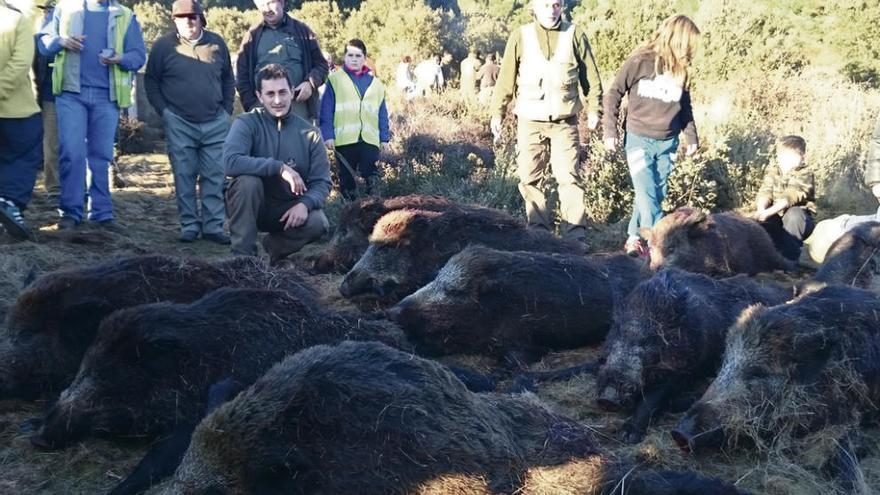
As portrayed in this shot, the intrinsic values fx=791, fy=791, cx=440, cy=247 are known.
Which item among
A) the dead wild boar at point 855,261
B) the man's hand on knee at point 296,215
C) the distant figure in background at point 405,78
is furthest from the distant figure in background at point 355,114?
the distant figure in background at point 405,78

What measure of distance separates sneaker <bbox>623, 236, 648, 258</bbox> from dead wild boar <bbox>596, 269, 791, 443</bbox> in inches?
111

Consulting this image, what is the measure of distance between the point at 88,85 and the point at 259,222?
8.16 feet

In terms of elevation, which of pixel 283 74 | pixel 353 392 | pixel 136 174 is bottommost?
pixel 136 174

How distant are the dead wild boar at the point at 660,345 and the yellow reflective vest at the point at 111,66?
5662mm

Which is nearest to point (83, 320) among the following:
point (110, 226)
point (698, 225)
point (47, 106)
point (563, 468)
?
point (563, 468)

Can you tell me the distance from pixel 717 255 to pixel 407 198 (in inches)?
108

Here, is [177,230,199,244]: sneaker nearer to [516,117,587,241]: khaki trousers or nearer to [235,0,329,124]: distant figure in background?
[235,0,329,124]: distant figure in background

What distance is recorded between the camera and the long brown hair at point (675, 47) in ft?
24.2

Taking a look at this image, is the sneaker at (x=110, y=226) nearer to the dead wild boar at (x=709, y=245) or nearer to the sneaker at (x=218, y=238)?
the sneaker at (x=218, y=238)

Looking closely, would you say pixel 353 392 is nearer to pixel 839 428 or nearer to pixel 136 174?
pixel 839 428

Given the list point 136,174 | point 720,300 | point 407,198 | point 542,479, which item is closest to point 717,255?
point 720,300

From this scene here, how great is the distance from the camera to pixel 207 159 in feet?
27.1

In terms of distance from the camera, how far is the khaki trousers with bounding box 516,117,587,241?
7.79 m

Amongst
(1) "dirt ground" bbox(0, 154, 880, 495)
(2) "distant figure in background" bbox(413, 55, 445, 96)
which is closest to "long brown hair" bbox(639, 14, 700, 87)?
(1) "dirt ground" bbox(0, 154, 880, 495)
